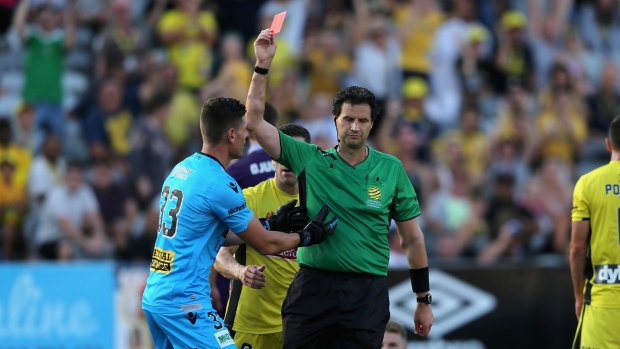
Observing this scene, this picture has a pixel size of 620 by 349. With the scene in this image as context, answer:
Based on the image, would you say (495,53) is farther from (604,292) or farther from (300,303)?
(300,303)

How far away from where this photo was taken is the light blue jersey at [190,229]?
8.05m

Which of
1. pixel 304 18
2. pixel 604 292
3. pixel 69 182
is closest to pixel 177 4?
pixel 304 18

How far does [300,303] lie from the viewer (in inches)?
Result: 335

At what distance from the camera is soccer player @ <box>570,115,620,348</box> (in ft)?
31.9

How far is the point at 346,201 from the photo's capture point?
8461 millimetres

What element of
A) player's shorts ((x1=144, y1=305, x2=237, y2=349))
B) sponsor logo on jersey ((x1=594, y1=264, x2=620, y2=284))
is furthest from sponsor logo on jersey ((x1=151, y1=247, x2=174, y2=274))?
sponsor logo on jersey ((x1=594, y1=264, x2=620, y2=284))

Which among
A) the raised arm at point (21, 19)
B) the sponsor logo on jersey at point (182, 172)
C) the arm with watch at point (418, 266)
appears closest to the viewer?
the sponsor logo on jersey at point (182, 172)

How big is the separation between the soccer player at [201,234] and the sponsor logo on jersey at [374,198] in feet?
1.16

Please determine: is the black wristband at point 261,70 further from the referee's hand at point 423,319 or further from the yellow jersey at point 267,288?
the referee's hand at point 423,319

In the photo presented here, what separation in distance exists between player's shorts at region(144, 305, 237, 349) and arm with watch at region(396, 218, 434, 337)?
60.3 inches

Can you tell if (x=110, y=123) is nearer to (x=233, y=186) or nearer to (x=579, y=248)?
(x=579, y=248)

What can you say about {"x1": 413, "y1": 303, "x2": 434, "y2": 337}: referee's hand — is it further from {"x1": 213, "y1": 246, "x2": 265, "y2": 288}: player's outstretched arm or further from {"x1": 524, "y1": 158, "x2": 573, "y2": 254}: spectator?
{"x1": 524, "y1": 158, "x2": 573, "y2": 254}: spectator

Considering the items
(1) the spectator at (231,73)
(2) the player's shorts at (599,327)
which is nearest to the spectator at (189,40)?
(1) the spectator at (231,73)

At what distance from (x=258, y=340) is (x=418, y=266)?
4.97 ft
